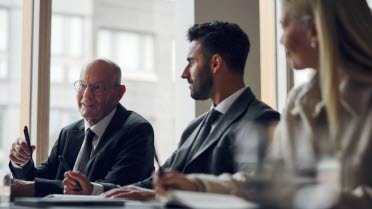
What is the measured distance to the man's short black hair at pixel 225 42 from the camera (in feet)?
9.70

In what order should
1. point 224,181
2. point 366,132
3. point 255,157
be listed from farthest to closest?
point 224,181 → point 366,132 → point 255,157

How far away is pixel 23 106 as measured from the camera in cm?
425

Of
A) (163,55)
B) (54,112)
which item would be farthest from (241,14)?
(163,55)

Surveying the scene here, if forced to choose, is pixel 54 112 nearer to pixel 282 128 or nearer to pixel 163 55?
pixel 282 128

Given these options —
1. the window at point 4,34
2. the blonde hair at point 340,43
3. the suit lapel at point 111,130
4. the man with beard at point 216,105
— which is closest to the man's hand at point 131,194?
the man with beard at point 216,105

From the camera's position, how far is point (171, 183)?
1.48 m

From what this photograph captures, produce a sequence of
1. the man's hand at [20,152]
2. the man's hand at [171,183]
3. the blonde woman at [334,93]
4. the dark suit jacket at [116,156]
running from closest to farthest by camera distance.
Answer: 1. the blonde woman at [334,93]
2. the man's hand at [171,183]
3. the dark suit jacket at [116,156]
4. the man's hand at [20,152]

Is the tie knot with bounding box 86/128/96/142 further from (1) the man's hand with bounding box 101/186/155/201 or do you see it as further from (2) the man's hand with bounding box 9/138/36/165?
(1) the man's hand with bounding box 101/186/155/201

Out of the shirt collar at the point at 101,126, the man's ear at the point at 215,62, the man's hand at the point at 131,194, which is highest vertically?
the man's ear at the point at 215,62

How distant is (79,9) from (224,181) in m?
7.01

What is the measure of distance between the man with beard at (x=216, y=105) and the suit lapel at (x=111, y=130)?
457 mm

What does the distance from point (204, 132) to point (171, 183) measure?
130 cm

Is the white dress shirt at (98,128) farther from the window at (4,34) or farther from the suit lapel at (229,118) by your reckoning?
the window at (4,34)

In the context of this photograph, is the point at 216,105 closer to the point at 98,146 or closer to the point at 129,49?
the point at 98,146
